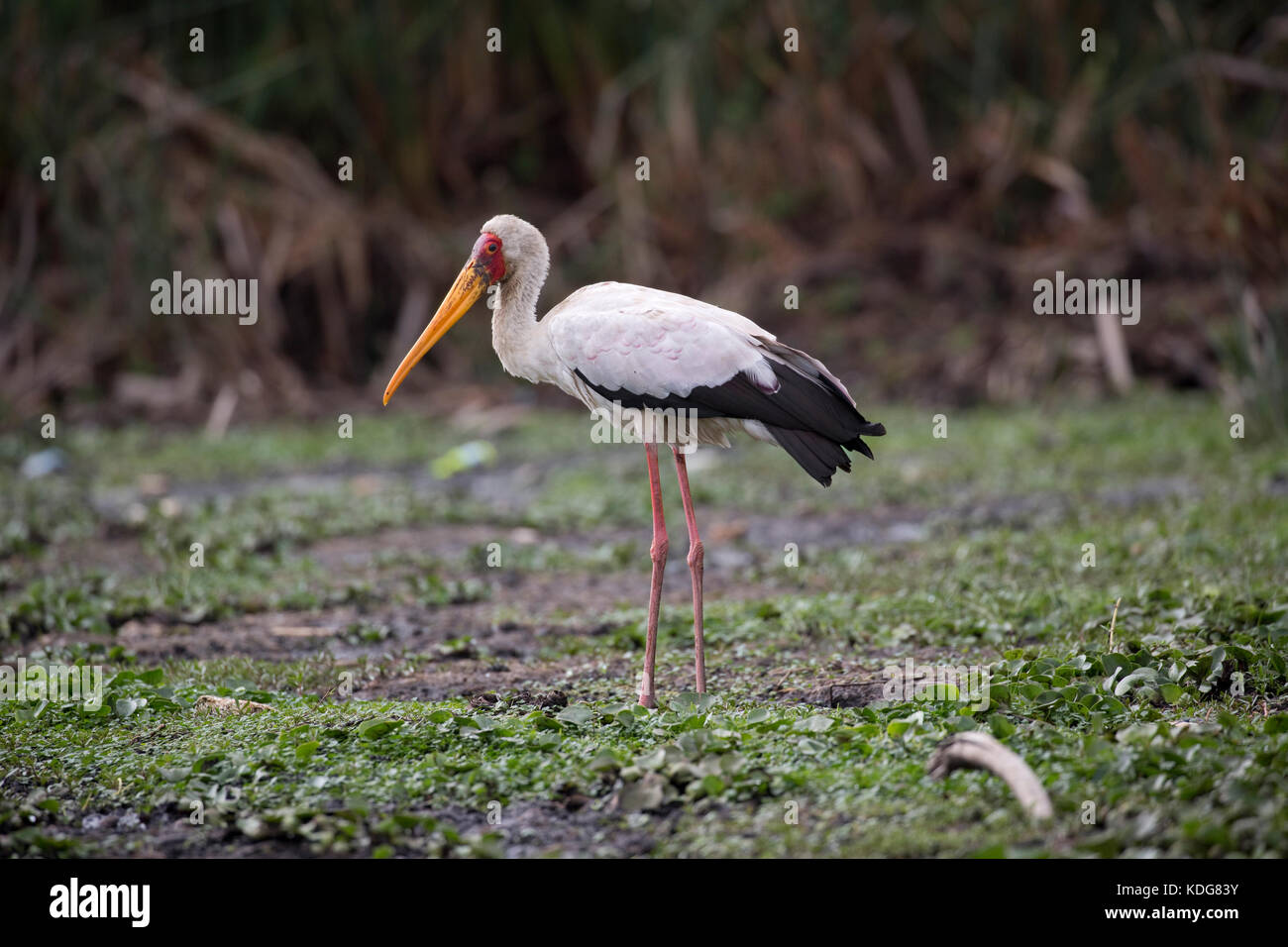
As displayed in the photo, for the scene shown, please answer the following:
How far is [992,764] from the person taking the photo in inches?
152

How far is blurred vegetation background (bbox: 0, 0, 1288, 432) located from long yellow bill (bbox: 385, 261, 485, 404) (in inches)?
266

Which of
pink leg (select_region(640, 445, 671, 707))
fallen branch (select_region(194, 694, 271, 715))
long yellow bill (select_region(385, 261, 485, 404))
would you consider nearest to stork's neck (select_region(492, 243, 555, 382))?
long yellow bill (select_region(385, 261, 485, 404))

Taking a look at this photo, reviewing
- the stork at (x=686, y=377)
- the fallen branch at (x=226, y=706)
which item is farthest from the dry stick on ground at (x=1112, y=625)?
the fallen branch at (x=226, y=706)

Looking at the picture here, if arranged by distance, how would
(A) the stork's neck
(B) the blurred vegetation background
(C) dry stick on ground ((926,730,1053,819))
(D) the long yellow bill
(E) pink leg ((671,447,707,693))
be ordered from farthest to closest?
(B) the blurred vegetation background < (D) the long yellow bill < (A) the stork's neck < (E) pink leg ((671,447,707,693)) < (C) dry stick on ground ((926,730,1053,819))

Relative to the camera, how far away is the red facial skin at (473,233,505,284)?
5.55 meters

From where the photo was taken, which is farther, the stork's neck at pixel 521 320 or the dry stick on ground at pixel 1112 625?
the stork's neck at pixel 521 320

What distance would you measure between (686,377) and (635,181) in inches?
377

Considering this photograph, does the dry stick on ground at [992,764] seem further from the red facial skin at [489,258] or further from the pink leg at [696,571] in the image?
the red facial skin at [489,258]

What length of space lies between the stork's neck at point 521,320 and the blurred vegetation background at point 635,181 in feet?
22.1

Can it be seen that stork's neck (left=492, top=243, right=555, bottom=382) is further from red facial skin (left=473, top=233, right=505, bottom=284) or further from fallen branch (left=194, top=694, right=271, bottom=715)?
fallen branch (left=194, top=694, right=271, bottom=715)

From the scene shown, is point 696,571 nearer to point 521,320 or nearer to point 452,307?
point 521,320

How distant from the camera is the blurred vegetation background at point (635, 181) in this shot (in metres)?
12.6
